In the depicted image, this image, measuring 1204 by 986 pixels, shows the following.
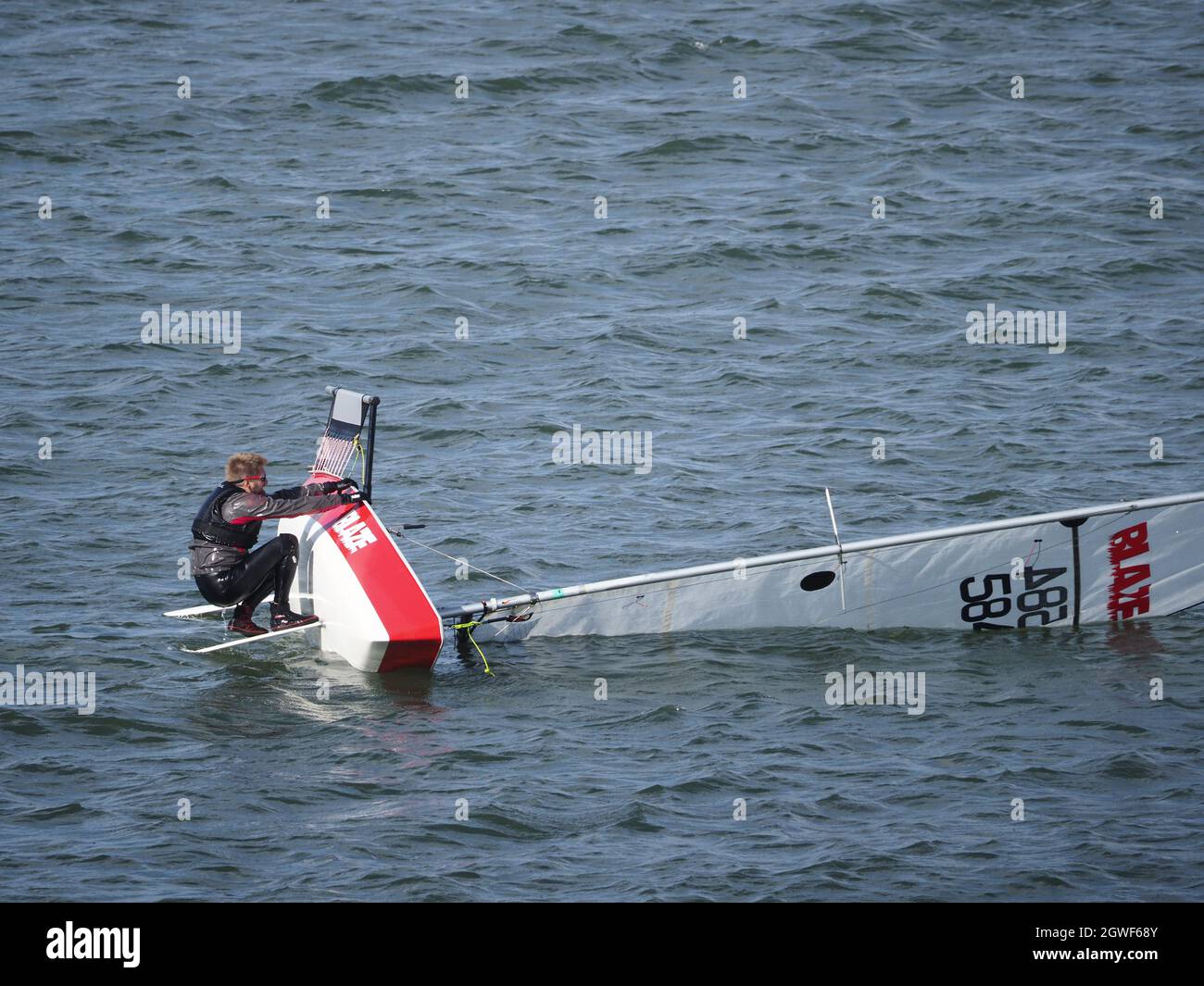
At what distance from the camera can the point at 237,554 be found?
9445mm

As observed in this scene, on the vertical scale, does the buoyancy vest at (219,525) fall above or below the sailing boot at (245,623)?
above

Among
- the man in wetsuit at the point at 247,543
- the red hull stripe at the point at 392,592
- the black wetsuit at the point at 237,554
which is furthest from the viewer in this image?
the black wetsuit at the point at 237,554

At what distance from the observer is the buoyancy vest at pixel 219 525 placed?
9.33 meters

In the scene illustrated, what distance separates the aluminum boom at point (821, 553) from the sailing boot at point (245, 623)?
1.23 m

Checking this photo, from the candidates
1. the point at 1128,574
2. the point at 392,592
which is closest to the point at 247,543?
the point at 392,592

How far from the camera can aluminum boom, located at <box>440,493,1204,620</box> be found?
376 inches

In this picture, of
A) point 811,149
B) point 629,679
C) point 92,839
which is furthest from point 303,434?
point 811,149

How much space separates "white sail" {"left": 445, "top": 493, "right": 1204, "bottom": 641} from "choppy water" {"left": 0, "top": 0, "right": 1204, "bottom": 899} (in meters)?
0.19

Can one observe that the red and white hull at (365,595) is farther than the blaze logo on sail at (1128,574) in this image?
No

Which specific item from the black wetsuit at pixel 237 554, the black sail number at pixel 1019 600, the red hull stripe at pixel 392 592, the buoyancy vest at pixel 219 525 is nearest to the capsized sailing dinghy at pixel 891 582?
the black sail number at pixel 1019 600

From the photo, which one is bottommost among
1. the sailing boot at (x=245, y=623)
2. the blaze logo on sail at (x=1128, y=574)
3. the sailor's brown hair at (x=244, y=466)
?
the sailing boot at (x=245, y=623)

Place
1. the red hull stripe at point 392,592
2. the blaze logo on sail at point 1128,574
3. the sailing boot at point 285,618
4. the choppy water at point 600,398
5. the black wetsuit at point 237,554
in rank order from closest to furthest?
the choppy water at point 600,398 → the red hull stripe at point 392,592 → the black wetsuit at point 237,554 → the sailing boot at point 285,618 → the blaze logo on sail at point 1128,574

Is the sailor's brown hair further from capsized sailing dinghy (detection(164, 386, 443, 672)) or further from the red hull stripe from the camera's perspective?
the red hull stripe

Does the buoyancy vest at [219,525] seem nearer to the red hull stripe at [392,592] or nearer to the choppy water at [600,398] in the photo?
the red hull stripe at [392,592]
